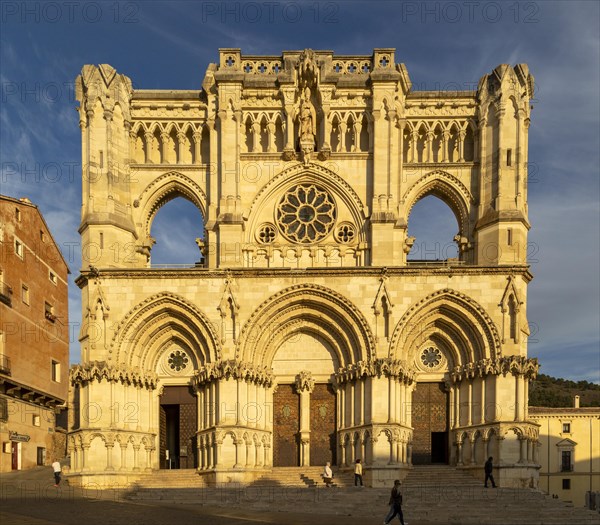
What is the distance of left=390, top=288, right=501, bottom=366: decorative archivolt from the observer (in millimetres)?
26625

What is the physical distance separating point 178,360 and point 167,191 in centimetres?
686

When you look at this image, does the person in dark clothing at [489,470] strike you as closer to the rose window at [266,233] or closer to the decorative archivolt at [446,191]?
the decorative archivolt at [446,191]

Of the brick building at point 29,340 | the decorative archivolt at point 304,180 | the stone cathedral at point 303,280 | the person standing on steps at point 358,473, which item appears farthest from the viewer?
the brick building at point 29,340

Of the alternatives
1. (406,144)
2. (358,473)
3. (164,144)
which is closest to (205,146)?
(164,144)

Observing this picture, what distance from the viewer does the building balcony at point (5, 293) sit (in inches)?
1348

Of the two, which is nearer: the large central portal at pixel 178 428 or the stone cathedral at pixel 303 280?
the stone cathedral at pixel 303 280

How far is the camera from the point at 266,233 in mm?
29047

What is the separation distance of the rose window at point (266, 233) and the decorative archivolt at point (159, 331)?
4084 millimetres

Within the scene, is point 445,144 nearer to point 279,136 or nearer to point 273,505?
point 279,136

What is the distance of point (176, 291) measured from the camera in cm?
2705

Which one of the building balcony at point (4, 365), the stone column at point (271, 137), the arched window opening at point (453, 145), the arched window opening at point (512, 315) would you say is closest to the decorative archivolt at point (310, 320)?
the arched window opening at point (512, 315)

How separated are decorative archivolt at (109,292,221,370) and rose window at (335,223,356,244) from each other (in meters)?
6.21

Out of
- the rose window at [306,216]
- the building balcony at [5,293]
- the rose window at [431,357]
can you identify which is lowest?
the rose window at [431,357]

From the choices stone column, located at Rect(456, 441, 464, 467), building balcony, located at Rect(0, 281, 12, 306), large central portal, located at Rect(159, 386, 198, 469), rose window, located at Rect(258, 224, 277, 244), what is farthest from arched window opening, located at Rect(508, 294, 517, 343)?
building balcony, located at Rect(0, 281, 12, 306)
